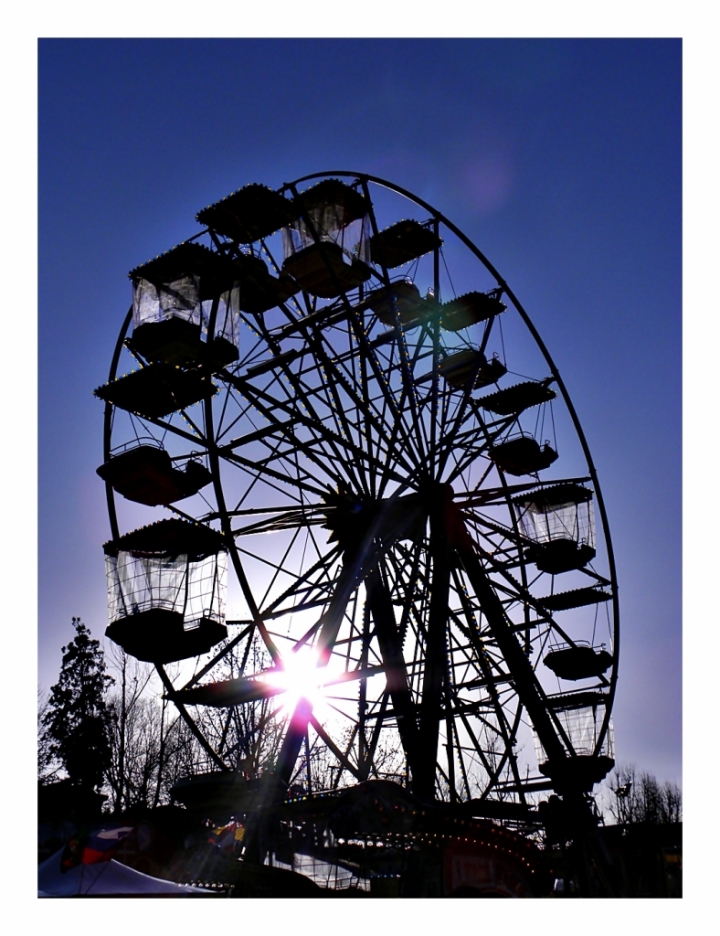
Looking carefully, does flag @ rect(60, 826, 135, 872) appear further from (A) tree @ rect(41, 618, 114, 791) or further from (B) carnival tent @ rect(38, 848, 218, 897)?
(A) tree @ rect(41, 618, 114, 791)

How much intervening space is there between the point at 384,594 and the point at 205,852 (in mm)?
6275

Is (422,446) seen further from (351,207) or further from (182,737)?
(182,737)

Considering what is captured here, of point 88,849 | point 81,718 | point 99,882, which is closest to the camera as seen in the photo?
point 99,882

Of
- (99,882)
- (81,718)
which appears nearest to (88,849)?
(99,882)

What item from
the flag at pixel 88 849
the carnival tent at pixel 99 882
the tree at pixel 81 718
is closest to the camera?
the carnival tent at pixel 99 882

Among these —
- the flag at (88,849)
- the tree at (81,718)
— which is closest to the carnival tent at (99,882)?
the flag at (88,849)

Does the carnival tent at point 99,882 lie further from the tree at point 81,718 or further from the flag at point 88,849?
the tree at point 81,718

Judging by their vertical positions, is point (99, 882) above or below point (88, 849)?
below

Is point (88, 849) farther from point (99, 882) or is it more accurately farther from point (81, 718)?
point (81, 718)

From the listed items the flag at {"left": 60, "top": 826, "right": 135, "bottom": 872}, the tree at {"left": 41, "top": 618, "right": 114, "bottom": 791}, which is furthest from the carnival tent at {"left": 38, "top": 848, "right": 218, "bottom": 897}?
the tree at {"left": 41, "top": 618, "right": 114, "bottom": 791}

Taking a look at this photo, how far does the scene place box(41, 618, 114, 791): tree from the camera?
3281 cm

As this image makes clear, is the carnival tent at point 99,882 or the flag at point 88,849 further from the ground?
the flag at point 88,849

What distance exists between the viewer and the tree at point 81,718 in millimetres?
32812

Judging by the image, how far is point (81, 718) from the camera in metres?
35.2
